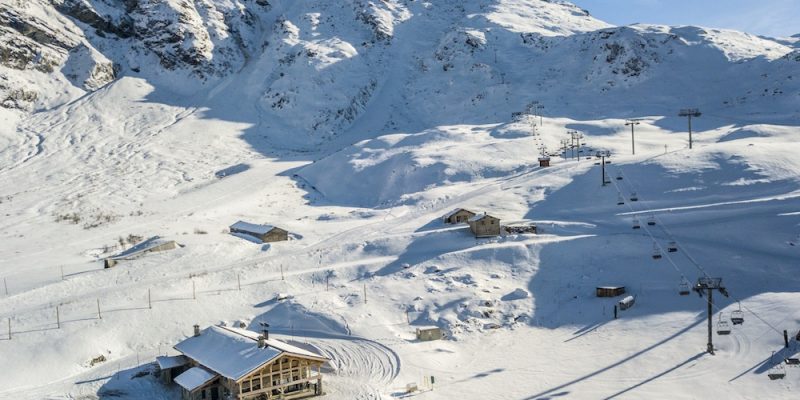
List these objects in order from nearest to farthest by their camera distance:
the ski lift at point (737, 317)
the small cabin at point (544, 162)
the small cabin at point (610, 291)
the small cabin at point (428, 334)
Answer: the ski lift at point (737, 317) < the small cabin at point (428, 334) < the small cabin at point (610, 291) < the small cabin at point (544, 162)

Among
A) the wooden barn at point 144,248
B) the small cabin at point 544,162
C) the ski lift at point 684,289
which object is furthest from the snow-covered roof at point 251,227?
the ski lift at point 684,289

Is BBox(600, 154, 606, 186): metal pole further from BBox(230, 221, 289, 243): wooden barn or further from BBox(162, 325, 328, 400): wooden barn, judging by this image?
BBox(162, 325, 328, 400): wooden barn

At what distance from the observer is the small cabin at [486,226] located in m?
54.1

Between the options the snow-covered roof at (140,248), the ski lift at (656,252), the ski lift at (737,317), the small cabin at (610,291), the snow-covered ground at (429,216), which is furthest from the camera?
the snow-covered roof at (140,248)

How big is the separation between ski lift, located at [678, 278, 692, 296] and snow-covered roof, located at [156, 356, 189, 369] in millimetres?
28334

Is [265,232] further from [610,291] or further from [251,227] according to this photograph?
[610,291]

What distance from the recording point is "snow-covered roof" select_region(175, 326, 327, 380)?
3256 cm

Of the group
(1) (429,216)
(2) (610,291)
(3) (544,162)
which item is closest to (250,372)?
(2) (610,291)

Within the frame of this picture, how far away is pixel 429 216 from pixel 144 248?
2370cm

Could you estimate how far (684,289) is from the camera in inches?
1682

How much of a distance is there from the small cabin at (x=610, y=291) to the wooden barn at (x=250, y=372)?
61.0ft

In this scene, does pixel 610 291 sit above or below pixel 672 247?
below

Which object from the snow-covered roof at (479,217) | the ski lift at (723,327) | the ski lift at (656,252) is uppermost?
A: the snow-covered roof at (479,217)

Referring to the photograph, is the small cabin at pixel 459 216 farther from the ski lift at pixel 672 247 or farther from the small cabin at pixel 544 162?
the small cabin at pixel 544 162
